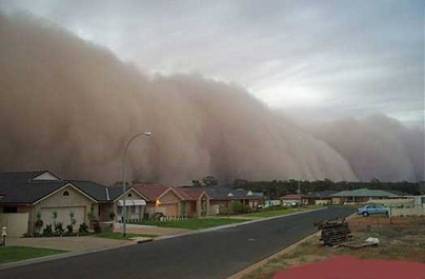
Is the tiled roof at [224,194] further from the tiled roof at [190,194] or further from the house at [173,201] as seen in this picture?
the house at [173,201]

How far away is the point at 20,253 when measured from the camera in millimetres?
19359

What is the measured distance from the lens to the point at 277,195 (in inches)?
4980

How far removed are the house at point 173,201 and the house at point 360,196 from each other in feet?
173

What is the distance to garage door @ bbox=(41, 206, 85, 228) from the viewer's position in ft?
98.9

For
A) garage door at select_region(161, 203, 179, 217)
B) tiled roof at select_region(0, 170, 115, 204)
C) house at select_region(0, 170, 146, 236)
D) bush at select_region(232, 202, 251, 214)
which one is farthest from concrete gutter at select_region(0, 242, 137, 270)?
bush at select_region(232, 202, 251, 214)

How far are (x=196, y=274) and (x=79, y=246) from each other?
10.6 metres

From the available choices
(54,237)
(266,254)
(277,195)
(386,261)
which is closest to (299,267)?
(386,261)

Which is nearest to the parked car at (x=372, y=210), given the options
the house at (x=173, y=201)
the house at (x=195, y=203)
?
the house at (x=195, y=203)

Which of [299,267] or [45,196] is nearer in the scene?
[299,267]

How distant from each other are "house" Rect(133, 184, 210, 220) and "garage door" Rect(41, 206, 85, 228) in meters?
14.5

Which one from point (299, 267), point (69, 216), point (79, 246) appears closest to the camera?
point (299, 267)

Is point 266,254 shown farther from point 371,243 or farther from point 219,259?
point 371,243

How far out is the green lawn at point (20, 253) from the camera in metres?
17.9

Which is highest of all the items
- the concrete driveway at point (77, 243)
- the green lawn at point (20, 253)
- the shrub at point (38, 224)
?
the shrub at point (38, 224)
